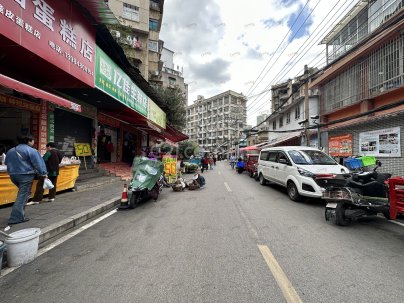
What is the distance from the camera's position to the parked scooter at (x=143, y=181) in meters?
6.67

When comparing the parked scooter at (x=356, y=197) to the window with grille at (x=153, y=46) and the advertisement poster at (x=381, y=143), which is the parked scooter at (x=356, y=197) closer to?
the advertisement poster at (x=381, y=143)

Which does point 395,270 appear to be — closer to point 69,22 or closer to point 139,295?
point 139,295

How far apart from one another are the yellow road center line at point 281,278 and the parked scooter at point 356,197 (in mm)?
2509

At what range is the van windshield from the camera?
8070mm

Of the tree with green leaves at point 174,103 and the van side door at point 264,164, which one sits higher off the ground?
the tree with green leaves at point 174,103

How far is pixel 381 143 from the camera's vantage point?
35.8 ft

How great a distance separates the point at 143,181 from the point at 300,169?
5308mm

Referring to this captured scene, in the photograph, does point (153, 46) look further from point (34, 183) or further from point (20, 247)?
point (20, 247)

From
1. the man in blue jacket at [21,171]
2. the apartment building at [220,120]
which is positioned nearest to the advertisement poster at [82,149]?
the man in blue jacket at [21,171]

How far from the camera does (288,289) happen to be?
99.3 inches

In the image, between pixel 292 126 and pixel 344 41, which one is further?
pixel 292 126

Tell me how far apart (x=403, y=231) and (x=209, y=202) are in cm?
485

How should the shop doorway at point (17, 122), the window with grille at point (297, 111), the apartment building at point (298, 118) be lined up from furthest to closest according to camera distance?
the window with grille at point (297, 111) → the apartment building at point (298, 118) → the shop doorway at point (17, 122)

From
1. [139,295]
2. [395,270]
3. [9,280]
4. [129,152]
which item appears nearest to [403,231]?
[395,270]
